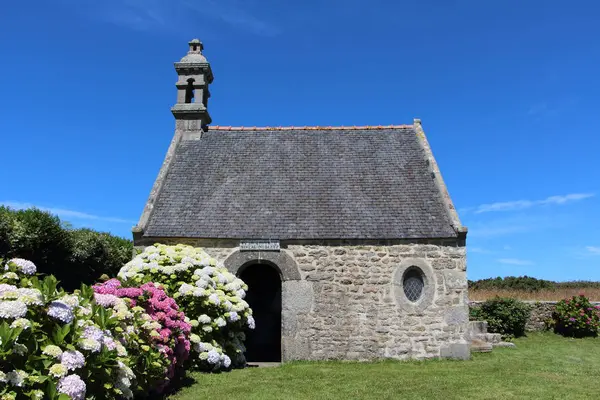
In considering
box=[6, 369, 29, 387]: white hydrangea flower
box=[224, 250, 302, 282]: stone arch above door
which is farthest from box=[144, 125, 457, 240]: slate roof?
box=[6, 369, 29, 387]: white hydrangea flower

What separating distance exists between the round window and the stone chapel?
0.03 m

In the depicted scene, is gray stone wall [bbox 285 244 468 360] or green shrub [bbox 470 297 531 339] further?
green shrub [bbox 470 297 531 339]

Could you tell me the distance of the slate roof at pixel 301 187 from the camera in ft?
42.4

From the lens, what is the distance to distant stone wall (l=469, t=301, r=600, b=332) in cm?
1945

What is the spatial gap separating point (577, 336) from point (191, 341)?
1576 centimetres

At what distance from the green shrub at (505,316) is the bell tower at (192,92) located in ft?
41.5

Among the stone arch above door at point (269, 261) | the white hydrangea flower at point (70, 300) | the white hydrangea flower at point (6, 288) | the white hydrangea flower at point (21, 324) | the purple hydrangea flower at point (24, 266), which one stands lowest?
the white hydrangea flower at point (21, 324)

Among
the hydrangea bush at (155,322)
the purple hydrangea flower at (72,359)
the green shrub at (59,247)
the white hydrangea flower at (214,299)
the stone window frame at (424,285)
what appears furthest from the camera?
the stone window frame at (424,285)

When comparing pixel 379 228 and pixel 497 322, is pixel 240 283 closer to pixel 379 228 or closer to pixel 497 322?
pixel 379 228

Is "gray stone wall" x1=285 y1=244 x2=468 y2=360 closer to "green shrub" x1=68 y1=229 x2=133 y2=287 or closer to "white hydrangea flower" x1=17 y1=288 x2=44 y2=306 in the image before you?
"green shrub" x1=68 y1=229 x2=133 y2=287

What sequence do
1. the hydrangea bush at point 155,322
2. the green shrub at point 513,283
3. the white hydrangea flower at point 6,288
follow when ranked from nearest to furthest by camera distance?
the white hydrangea flower at point 6,288, the hydrangea bush at point 155,322, the green shrub at point 513,283

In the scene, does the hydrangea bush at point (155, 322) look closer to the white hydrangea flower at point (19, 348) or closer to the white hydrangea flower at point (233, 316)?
the white hydrangea flower at point (233, 316)

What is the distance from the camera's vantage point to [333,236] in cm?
1258

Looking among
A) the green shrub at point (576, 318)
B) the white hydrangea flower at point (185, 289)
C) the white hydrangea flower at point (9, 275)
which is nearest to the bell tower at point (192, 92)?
the white hydrangea flower at point (185, 289)
